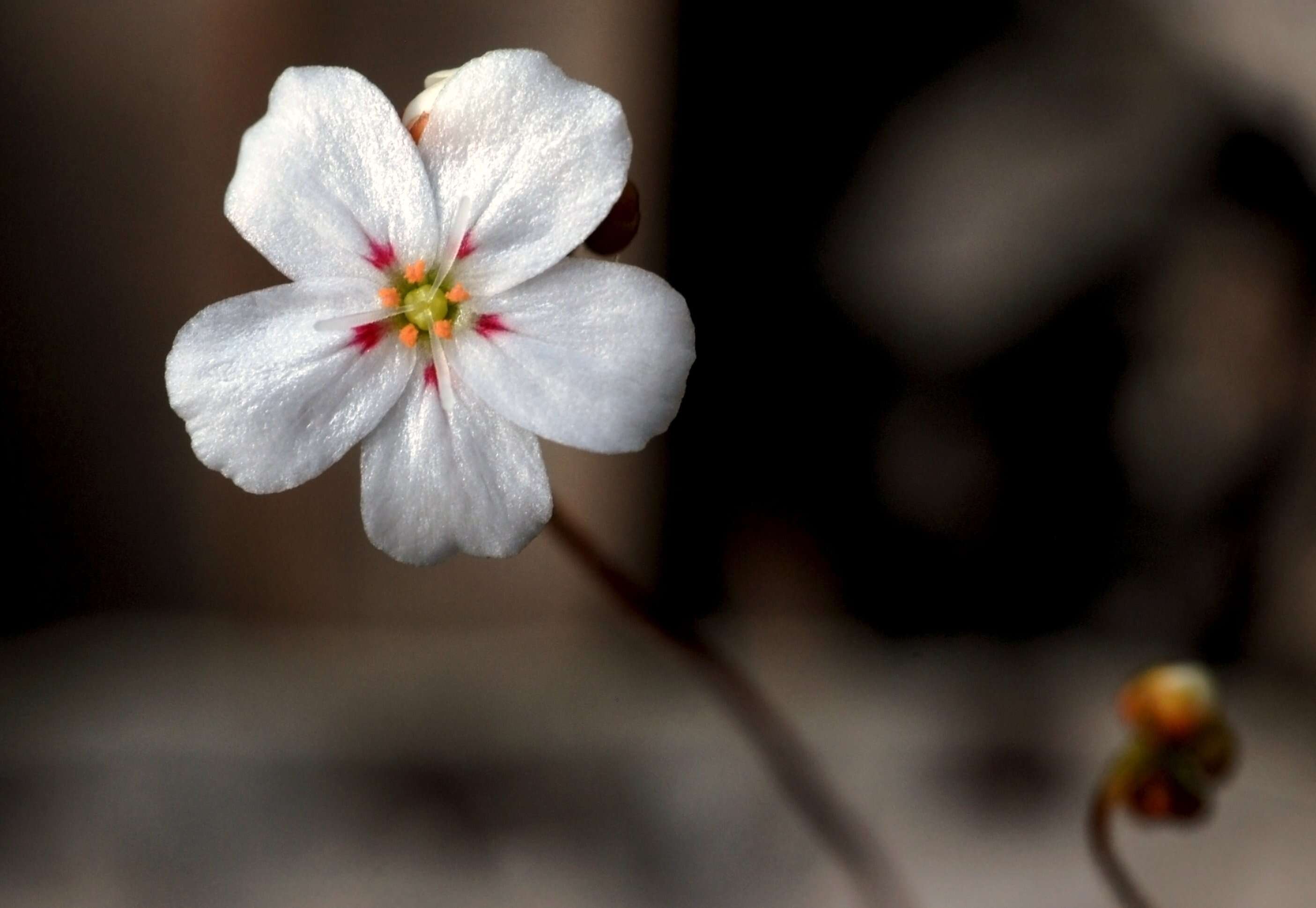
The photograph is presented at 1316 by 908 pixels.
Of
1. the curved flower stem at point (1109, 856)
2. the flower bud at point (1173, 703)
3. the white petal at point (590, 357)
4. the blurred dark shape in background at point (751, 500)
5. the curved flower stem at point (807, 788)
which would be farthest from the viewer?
the blurred dark shape in background at point (751, 500)

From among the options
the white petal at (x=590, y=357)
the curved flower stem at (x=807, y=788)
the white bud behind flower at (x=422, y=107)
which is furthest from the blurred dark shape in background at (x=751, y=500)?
the white petal at (x=590, y=357)

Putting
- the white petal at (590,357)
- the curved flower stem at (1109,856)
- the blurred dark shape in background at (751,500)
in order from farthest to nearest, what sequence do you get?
the blurred dark shape in background at (751,500)
the curved flower stem at (1109,856)
the white petal at (590,357)

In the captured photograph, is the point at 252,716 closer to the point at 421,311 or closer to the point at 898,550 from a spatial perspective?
the point at 898,550

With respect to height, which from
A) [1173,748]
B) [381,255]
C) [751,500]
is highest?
[381,255]

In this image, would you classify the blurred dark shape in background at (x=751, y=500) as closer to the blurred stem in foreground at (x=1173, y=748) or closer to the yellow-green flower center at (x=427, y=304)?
the blurred stem in foreground at (x=1173, y=748)

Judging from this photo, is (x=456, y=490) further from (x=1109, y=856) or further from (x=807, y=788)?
(x=807, y=788)

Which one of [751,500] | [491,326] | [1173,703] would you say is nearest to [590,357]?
[491,326]

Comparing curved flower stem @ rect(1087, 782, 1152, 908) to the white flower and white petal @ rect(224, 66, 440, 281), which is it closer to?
the white flower
